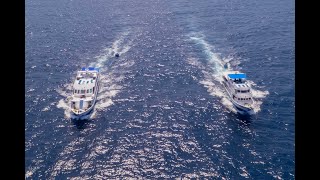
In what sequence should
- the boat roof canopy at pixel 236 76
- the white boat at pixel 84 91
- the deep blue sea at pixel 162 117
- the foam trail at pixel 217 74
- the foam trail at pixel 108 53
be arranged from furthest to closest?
the foam trail at pixel 108 53 → the boat roof canopy at pixel 236 76 → the foam trail at pixel 217 74 → the white boat at pixel 84 91 → the deep blue sea at pixel 162 117

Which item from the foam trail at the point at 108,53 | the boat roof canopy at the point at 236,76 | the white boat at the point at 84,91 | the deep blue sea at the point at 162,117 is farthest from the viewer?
the foam trail at the point at 108,53

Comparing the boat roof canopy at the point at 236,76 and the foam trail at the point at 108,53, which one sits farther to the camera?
the foam trail at the point at 108,53

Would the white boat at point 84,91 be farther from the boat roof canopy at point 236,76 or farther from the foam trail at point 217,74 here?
the boat roof canopy at point 236,76

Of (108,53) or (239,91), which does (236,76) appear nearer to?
(239,91)

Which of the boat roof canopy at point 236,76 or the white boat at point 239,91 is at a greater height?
the boat roof canopy at point 236,76

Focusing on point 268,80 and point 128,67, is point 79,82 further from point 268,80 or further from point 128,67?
point 268,80

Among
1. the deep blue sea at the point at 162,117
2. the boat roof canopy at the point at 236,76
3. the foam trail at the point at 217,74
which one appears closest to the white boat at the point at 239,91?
the boat roof canopy at the point at 236,76
